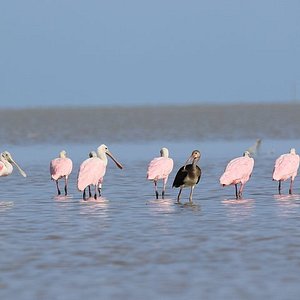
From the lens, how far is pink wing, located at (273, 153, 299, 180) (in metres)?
18.2

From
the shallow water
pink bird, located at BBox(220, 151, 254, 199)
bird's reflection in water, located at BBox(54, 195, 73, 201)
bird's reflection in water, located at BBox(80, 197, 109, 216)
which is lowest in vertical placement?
the shallow water

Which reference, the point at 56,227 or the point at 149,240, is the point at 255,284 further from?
the point at 56,227

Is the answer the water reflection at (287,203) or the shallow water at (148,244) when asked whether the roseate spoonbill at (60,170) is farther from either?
the water reflection at (287,203)

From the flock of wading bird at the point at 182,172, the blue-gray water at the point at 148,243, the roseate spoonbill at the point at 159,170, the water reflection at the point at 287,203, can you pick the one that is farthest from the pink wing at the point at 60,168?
the water reflection at the point at 287,203

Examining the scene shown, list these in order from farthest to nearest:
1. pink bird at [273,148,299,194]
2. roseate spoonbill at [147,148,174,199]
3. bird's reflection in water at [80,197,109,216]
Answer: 1. pink bird at [273,148,299,194]
2. roseate spoonbill at [147,148,174,199]
3. bird's reflection in water at [80,197,109,216]

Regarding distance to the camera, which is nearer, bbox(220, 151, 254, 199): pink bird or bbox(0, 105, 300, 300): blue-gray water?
bbox(0, 105, 300, 300): blue-gray water

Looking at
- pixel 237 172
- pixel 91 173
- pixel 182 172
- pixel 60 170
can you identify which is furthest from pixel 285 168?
pixel 60 170

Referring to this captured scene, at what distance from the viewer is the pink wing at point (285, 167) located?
18.2 metres

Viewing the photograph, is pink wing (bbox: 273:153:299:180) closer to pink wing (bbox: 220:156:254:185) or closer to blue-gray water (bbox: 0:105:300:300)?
blue-gray water (bbox: 0:105:300:300)

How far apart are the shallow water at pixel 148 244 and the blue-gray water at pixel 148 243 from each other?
11 millimetres

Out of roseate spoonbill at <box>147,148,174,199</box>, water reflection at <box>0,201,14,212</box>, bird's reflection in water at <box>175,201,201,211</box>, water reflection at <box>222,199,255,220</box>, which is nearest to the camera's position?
water reflection at <box>222,199,255,220</box>

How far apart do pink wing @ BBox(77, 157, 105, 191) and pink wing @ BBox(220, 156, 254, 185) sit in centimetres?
206

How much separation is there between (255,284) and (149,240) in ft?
9.49

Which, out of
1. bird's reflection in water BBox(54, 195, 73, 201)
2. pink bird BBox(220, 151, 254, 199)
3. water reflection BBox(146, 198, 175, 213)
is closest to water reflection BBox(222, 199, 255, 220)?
pink bird BBox(220, 151, 254, 199)
